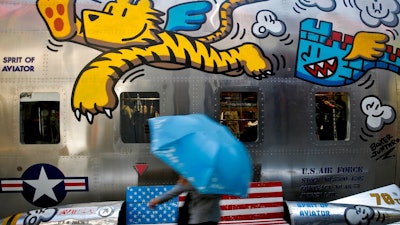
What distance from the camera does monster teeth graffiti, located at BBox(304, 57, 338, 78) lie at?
5.91m

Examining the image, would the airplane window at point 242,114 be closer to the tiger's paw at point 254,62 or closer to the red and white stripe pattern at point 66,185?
the tiger's paw at point 254,62

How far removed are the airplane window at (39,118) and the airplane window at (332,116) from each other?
353 cm

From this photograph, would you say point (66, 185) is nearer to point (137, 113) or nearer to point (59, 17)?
point (137, 113)

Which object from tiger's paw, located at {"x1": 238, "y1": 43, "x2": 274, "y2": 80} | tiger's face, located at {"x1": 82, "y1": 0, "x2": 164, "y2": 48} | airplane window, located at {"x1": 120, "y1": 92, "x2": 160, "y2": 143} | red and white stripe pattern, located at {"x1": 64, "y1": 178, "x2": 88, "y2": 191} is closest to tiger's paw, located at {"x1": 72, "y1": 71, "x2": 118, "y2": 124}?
airplane window, located at {"x1": 120, "y1": 92, "x2": 160, "y2": 143}

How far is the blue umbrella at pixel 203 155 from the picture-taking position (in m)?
3.09

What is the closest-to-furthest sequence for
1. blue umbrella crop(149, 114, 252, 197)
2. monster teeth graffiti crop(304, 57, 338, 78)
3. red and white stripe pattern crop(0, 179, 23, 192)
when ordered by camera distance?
blue umbrella crop(149, 114, 252, 197), red and white stripe pattern crop(0, 179, 23, 192), monster teeth graffiti crop(304, 57, 338, 78)

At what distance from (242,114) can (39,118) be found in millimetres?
2695

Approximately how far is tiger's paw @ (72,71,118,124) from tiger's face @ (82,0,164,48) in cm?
48

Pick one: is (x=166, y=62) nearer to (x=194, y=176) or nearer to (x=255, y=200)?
(x=255, y=200)

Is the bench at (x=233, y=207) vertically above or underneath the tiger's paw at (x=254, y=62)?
underneath

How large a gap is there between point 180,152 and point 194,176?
216mm

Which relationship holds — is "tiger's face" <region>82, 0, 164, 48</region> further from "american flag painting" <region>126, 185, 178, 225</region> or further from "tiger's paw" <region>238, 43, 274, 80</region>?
"american flag painting" <region>126, 185, 178, 225</region>

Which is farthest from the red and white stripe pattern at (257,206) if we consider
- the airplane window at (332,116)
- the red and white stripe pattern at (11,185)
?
the red and white stripe pattern at (11,185)

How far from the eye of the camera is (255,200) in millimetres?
5836
